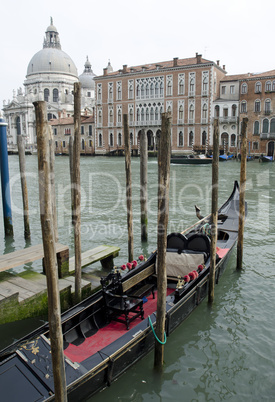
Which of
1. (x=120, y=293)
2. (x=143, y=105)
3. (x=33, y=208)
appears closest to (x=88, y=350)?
(x=120, y=293)

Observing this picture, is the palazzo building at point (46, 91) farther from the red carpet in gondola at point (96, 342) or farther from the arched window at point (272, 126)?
the red carpet in gondola at point (96, 342)

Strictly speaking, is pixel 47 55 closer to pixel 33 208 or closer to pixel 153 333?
pixel 33 208

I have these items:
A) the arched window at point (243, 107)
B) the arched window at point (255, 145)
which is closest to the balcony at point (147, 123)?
the arched window at point (243, 107)

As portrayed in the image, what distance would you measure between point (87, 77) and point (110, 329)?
214 feet

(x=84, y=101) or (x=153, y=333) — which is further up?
(x=84, y=101)

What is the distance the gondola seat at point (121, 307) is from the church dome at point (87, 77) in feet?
202

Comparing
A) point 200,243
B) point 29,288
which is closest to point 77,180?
point 29,288

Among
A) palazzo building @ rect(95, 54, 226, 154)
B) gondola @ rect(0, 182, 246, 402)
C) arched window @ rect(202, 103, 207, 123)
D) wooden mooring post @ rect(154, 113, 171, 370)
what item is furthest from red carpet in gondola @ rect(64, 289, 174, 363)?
arched window @ rect(202, 103, 207, 123)

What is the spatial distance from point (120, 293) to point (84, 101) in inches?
2319

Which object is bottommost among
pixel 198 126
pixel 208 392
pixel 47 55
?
pixel 208 392

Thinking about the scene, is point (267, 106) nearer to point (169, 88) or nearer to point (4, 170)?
point (169, 88)

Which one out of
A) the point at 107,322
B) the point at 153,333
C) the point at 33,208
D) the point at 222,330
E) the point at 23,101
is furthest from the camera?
the point at 23,101

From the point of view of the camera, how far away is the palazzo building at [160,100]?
3238 cm

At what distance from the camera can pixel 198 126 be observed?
109 ft
